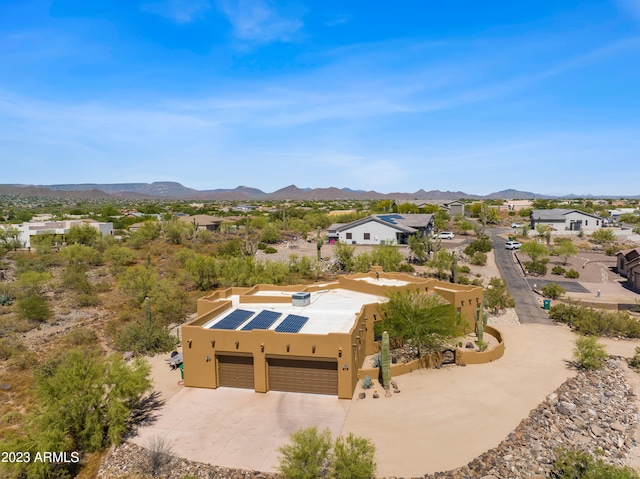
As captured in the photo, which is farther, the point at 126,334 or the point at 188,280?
the point at 188,280

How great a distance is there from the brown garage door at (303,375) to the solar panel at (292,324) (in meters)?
1.45

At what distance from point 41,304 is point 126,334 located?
10907 mm

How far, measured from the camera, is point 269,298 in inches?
1006

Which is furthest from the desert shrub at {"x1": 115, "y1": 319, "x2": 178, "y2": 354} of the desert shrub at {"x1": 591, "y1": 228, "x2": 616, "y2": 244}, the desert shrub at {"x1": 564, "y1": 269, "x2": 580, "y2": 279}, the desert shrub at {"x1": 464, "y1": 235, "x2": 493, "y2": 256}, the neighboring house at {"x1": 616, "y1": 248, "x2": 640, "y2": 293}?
the desert shrub at {"x1": 591, "y1": 228, "x2": 616, "y2": 244}

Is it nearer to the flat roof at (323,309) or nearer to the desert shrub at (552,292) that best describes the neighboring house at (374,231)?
the desert shrub at (552,292)

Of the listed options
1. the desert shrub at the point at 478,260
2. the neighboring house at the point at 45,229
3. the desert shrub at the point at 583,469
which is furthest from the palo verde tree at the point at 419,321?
the neighboring house at the point at 45,229

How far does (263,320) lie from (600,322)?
2527 cm

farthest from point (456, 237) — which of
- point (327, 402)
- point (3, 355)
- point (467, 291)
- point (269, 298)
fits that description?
point (3, 355)

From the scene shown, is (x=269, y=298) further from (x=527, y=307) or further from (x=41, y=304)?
(x=527, y=307)

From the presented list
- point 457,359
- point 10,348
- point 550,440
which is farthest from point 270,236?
point 550,440

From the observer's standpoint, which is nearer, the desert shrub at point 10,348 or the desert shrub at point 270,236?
the desert shrub at point 10,348

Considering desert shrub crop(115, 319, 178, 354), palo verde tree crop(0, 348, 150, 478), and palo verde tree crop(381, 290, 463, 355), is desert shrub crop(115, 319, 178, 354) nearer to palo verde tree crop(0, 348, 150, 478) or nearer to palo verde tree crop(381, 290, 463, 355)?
palo verde tree crop(0, 348, 150, 478)

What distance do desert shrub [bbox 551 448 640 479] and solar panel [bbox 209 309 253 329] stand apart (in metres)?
15.3

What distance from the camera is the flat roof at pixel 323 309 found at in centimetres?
2114
